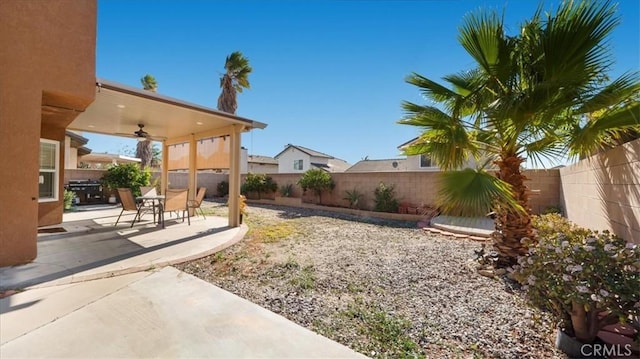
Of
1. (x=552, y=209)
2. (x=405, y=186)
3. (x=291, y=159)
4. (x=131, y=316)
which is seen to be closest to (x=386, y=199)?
(x=405, y=186)

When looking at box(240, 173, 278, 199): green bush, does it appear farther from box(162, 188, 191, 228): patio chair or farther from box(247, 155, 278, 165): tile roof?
box(247, 155, 278, 165): tile roof

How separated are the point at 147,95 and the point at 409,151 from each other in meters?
5.53

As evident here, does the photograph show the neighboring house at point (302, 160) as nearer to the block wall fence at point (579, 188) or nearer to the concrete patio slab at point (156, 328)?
the block wall fence at point (579, 188)

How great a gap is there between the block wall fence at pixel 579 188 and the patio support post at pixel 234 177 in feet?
17.8

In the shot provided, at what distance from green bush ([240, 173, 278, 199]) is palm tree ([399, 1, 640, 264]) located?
473 inches

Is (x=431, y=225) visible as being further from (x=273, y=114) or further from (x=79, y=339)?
(x=273, y=114)

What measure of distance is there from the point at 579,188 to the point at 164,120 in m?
10.3

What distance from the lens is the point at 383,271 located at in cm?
492

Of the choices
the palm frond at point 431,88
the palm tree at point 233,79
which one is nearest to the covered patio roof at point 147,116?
the palm frond at point 431,88

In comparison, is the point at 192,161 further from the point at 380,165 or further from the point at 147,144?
the point at 380,165

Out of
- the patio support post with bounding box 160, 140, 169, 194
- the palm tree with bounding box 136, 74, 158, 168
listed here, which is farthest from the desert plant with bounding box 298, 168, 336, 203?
the palm tree with bounding box 136, 74, 158, 168

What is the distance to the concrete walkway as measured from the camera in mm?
2502

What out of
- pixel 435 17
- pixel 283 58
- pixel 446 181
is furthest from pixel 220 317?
pixel 283 58

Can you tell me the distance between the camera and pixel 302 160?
103 ft
